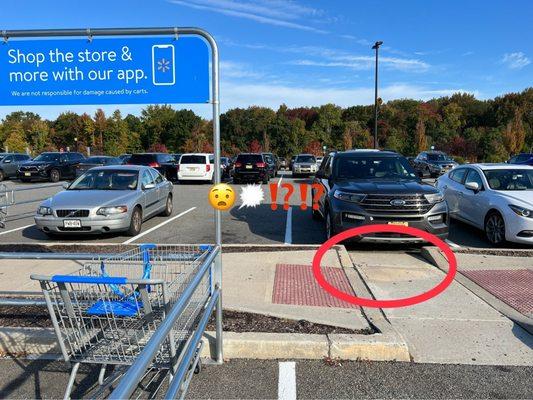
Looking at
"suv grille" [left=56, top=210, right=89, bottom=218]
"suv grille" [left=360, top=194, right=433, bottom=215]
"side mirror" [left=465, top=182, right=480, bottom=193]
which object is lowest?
"suv grille" [left=56, top=210, right=89, bottom=218]

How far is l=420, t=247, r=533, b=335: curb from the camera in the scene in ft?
15.9

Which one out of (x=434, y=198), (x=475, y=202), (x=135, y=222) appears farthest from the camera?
(x=135, y=222)

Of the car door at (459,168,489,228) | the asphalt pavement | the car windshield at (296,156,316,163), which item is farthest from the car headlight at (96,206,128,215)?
the car windshield at (296,156,316,163)

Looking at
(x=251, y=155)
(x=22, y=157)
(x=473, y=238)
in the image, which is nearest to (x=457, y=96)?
(x=251, y=155)

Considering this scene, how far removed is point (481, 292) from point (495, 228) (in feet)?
10.7

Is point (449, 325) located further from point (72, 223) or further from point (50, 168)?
point (50, 168)

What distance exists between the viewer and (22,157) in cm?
2920

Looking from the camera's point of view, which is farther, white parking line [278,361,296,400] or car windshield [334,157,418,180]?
car windshield [334,157,418,180]

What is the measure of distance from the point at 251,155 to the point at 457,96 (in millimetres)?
79800

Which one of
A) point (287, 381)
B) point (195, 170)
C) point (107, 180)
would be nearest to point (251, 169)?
point (195, 170)

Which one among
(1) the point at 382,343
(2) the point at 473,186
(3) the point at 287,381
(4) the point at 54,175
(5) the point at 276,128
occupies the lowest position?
(3) the point at 287,381

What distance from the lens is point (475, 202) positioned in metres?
9.38

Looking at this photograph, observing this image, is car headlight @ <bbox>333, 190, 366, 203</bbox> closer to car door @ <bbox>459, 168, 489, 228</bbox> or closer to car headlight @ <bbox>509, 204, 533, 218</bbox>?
car headlight @ <bbox>509, 204, 533, 218</bbox>

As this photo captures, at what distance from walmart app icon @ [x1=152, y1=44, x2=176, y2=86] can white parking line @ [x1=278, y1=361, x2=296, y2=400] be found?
9.27ft
